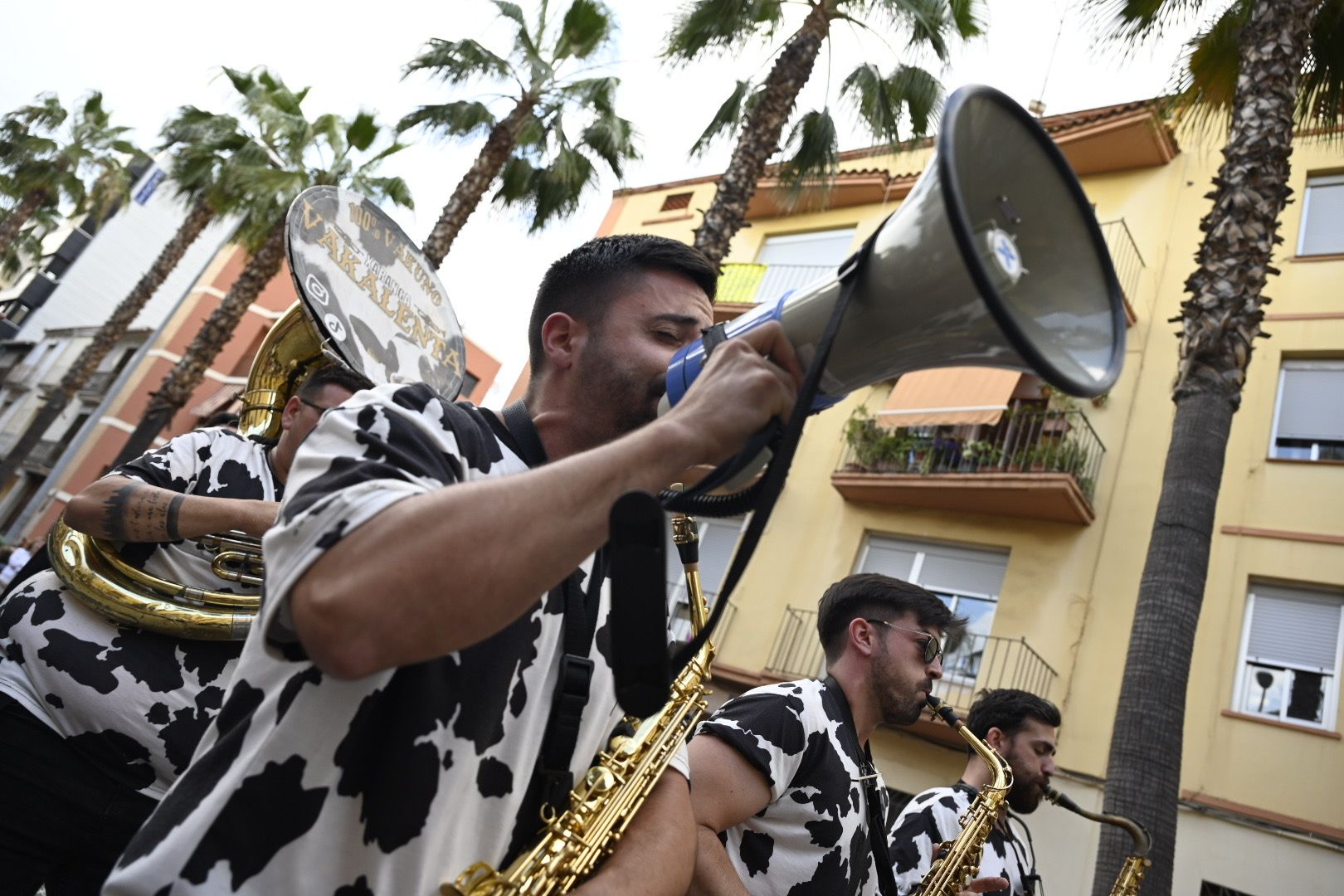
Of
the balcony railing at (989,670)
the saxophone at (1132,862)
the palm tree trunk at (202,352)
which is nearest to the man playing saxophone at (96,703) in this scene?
the saxophone at (1132,862)

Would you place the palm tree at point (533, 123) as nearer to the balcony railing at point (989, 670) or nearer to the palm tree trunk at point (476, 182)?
the palm tree trunk at point (476, 182)

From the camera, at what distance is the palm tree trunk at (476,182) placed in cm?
1281

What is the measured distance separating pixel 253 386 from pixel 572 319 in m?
1.60

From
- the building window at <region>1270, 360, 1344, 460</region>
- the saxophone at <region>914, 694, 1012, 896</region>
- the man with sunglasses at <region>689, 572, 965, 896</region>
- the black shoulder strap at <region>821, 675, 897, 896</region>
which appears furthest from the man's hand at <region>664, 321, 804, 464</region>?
the building window at <region>1270, 360, 1344, 460</region>

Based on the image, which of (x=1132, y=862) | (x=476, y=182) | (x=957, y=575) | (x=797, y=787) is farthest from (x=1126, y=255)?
(x=797, y=787)

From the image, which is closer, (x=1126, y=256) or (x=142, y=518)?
(x=142, y=518)

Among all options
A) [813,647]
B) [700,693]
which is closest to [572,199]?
[813,647]

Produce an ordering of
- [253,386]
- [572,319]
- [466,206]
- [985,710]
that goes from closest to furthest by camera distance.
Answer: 1. [572,319]
2. [253,386]
3. [985,710]
4. [466,206]

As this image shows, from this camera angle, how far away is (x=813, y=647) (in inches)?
548

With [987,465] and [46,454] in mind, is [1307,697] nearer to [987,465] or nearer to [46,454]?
[987,465]

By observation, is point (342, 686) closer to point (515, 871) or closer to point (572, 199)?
point (515, 871)

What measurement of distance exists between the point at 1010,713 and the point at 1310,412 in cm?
967

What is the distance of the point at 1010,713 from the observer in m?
4.90

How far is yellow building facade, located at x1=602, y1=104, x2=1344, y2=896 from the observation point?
1030 centimetres
